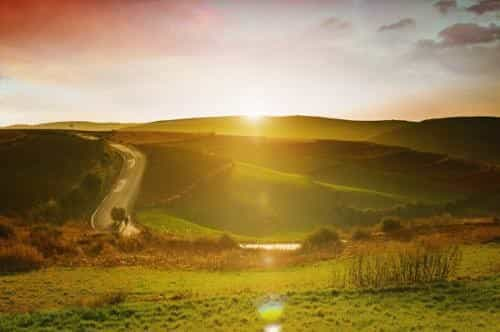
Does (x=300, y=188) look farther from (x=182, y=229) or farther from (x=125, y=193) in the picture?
(x=182, y=229)

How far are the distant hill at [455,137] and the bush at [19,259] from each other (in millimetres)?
139038

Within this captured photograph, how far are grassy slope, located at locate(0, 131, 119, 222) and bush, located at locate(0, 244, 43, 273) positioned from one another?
80.0ft

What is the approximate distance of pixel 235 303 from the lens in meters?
21.2

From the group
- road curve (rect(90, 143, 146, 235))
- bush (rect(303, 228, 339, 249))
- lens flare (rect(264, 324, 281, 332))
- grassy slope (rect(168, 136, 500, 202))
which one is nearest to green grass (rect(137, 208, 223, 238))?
road curve (rect(90, 143, 146, 235))

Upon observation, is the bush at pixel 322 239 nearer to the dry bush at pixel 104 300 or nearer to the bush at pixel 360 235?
the bush at pixel 360 235

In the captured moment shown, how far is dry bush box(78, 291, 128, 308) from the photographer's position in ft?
68.3

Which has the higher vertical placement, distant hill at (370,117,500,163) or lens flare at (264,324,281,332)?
distant hill at (370,117,500,163)

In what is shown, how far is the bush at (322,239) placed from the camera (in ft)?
142

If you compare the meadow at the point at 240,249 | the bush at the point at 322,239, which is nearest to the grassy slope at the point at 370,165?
the meadow at the point at 240,249

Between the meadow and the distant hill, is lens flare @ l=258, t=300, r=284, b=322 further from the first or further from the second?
the distant hill

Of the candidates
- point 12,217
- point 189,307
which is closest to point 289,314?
point 189,307

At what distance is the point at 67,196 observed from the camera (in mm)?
58250

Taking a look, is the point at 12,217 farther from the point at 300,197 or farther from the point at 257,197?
Answer: the point at 300,197

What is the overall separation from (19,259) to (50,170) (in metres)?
45.2
